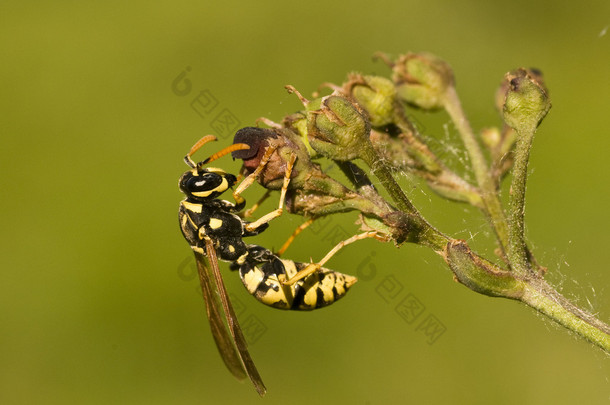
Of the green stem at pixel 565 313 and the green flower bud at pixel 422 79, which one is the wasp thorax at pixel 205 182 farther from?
the green stem at pixel 565 313

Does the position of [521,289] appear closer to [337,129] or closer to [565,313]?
[565,313]

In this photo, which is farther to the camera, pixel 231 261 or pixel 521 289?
pixel 231 261

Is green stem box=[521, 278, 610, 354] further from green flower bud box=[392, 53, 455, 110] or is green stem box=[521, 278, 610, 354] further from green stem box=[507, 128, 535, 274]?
green flower bud box=[392, 53, 455, 110]

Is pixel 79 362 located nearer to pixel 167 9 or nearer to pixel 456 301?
pixel 456 301

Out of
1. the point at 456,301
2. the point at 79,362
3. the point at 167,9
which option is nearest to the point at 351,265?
the point at 456,301

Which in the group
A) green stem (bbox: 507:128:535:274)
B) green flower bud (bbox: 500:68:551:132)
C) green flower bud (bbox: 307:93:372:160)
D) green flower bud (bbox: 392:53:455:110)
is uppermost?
green flower bud (bbox: 392:53:455:110)

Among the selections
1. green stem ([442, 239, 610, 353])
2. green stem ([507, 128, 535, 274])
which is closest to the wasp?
green stem ([442, 239, 610, 353])

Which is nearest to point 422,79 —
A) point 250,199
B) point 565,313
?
point 565,313
